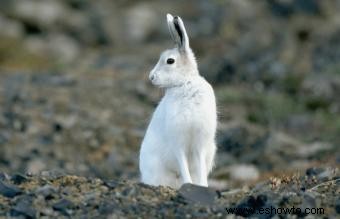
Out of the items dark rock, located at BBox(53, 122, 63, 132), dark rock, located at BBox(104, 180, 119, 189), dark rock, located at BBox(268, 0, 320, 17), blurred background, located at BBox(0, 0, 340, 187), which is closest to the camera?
dark rock, located at BBox(104, 180, 119, 189)

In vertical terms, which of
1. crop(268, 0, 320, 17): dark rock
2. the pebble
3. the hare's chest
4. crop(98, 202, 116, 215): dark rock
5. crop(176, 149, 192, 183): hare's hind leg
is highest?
crop(268, 0, 320, 17): dark rock

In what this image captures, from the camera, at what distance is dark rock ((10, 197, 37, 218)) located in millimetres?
8422

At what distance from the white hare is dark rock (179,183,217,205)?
3.38ft

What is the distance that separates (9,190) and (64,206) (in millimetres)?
697

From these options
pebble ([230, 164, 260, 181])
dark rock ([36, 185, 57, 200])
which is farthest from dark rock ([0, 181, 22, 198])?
pebble ([230, 164, 260, 181])

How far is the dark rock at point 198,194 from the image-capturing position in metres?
8.86

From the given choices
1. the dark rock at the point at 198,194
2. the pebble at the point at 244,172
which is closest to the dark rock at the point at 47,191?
the dark rock at the point at 198,194

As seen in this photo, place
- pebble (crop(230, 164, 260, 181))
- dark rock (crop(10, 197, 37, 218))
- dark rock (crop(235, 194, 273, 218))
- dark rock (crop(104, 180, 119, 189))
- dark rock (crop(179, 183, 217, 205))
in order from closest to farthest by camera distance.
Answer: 1. dark rock (crop(10, 197, 37, 218))
2. dark rock (crop(235, 194, 273, 218))
3. dark rock (crop(179, 183, 217, 205))
4. dark rock (crop(104, 180, 119, 189))
5. pebble (crop(230, 164, 260, 181))

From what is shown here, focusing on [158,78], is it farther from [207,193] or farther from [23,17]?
[23,17]

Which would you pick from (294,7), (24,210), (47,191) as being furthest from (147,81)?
(24,210)

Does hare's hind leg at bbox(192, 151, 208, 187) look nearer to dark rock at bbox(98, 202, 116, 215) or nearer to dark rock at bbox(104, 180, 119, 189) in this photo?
dark rock at bbox(104, 180, 119, 189)

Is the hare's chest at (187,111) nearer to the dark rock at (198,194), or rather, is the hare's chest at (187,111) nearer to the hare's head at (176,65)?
the hare's head at (176,65)

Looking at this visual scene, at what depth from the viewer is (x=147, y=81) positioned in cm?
2295

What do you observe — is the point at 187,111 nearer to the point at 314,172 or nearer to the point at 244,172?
the point at 314,172
